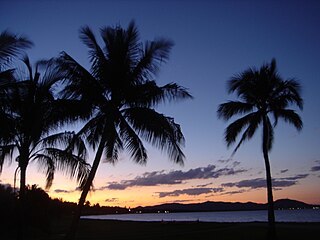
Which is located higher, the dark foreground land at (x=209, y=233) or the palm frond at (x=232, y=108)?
the palm frond at (x=232, y=108)

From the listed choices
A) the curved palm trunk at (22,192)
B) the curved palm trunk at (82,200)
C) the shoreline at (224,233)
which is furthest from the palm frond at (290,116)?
the curved palm trunk at (22,192)

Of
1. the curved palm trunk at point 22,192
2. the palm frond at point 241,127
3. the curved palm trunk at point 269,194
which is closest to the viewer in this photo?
the curved palm trunk at point 22,192

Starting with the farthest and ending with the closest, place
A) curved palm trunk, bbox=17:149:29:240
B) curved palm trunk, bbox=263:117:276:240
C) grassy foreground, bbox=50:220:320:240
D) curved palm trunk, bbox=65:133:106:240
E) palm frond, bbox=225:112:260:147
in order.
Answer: grassy foreground, bbox=50:220:320:240, palm frond, bbox=225:112:260:147, curved palm trunk, bbox=263:117:276:240, curved palm trunk, bbox=17:149:29:240, curved palm trunk, bbox=65:133:106:240

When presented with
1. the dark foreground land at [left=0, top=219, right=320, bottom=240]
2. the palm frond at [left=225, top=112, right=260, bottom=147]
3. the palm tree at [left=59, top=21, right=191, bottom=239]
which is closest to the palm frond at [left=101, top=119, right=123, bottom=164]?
the palm tree at [left=59, top=21, right=191, bottom=239]

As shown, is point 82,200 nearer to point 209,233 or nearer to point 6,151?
point 6,151

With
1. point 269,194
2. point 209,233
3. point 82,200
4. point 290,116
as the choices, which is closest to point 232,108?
point 290,116

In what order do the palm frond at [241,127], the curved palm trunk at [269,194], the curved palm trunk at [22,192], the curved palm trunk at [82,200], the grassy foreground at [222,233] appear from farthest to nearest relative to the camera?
the grassy foreground at [222,233] → the palm frond at [241,127] → the curved palm trunk at [269,194] → the curved palm trunk at [22,192] → the curved palm trunk at [82,200]

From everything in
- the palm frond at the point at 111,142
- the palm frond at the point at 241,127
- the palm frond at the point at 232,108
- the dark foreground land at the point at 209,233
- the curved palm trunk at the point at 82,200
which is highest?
the palm frond at the point at 232,108

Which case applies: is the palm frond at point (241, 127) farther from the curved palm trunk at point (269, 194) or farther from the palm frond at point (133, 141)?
the palm frond at point (133, 141)

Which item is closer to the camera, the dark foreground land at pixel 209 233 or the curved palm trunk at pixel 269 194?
the curved palm trunk at pixel 269 194

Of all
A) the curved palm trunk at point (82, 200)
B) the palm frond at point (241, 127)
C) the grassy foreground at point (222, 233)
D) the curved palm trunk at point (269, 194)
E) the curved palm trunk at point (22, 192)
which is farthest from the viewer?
the grassy foreground at point (222, 233)

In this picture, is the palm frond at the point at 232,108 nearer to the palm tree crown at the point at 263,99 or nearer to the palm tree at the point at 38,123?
the palm tree crown at the point at 263,99

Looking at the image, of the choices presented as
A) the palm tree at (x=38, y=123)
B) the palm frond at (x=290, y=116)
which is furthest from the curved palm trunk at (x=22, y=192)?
the palm frond at (x=290, y=116)

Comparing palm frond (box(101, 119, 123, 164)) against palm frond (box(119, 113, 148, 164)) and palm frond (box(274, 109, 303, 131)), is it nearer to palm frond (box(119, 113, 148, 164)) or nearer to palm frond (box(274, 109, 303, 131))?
palm frond (box(119, 113, 148, 164))
